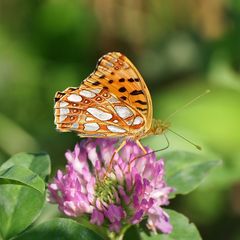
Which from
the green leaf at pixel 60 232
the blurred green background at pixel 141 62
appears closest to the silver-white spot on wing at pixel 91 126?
the green leaf at pixel 60 232

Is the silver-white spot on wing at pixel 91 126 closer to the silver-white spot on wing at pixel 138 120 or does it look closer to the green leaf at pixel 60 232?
the silver-white spot on wing at pixel 138 120

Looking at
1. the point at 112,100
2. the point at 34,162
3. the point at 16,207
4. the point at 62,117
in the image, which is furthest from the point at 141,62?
the point at 16,207

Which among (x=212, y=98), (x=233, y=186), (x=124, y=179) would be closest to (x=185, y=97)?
(x=212, y=98)

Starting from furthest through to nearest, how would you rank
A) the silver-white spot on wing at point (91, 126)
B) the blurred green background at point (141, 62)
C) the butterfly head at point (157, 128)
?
the blurred green background at point (141, 62)
the butterfly head at point (157, 128)
the silver-white spot on wing at point (91, 126)

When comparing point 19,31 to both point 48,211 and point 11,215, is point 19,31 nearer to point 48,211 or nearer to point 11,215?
point 48,211

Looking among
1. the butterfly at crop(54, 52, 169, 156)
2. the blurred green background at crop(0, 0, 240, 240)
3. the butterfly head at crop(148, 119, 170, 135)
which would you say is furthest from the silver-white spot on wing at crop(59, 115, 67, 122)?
the blurred green background at crop(0, 0, 240, 240)

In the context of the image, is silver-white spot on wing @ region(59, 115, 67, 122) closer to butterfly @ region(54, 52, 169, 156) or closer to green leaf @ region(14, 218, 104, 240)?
butterfly @ region(54, 52, 169, 156)

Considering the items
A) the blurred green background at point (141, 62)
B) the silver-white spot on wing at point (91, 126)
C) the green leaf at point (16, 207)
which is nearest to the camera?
the green leaf at point (16, 207)
